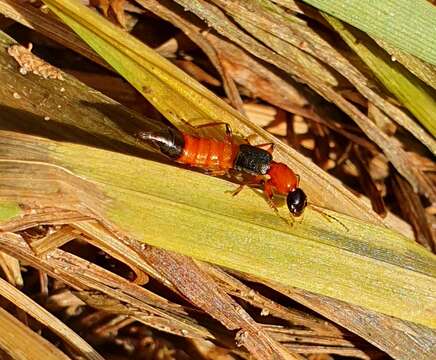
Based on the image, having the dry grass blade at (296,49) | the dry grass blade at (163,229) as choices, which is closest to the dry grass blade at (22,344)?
the dry grass blade at (163,229)

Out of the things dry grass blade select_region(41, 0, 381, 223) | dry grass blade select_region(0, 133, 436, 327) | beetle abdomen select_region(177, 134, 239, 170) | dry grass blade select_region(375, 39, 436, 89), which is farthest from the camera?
dry grass blade select_region(375, 39, 436, 89)

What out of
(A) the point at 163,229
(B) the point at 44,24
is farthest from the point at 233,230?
(B) the point at 44,24

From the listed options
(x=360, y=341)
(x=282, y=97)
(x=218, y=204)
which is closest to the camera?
(x=218, y=204)

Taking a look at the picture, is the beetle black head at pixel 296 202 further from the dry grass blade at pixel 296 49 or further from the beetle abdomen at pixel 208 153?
the dry grass blade at pixel 296 49

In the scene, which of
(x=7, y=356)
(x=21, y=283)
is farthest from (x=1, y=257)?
(x=7, y=356)

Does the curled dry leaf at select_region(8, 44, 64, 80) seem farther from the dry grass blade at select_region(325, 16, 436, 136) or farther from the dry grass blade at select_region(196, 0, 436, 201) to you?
the dry grass blade at select_region(325, 16, 436, 136)

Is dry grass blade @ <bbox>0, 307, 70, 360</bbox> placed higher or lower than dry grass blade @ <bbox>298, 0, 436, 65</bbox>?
lower

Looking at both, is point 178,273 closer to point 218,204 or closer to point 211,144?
point 218,204

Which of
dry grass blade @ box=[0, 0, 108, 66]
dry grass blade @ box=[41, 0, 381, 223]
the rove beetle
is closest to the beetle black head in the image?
the rove beetle
